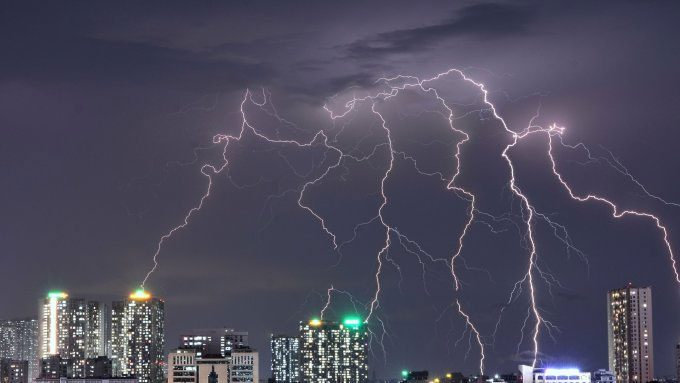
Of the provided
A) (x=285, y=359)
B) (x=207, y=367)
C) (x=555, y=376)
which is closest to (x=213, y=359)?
(x=207, y=367)

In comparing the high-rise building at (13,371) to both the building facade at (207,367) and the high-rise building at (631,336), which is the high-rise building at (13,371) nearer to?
the building facade at (207,367)

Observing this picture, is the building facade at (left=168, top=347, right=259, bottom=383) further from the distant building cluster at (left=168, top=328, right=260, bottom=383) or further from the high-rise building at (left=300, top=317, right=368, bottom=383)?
the high-rise building at (left=300, top=317, right=368, bottom=383)

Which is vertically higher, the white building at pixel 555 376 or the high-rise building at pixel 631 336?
the high-rise building at pixel 631 336

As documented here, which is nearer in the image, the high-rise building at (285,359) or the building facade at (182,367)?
the building facade at (182,367)

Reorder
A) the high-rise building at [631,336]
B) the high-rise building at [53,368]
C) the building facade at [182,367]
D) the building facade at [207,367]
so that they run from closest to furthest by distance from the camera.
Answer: the building facade at [207,367], the building facade at [182,367], the high-rise building at [631,336], the high-rise building at [53,368]

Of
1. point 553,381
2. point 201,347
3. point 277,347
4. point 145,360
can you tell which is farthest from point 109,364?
point 553,381

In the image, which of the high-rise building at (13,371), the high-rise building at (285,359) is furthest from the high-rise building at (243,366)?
the high-rise building at (13,371)

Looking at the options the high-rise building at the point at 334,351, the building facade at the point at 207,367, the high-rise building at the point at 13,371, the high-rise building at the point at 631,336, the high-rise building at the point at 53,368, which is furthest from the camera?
the high-rise building at the point at 13,371

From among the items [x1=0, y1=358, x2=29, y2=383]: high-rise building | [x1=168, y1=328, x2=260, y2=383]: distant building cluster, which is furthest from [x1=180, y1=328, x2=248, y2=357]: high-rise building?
[x1=0, y1=358, x2=29, y2=383]: high-rise building

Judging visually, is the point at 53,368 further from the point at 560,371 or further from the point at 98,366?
the point at 560,371
